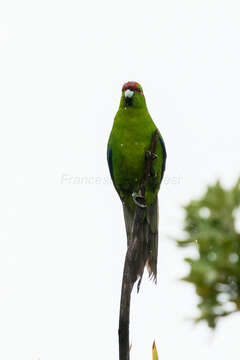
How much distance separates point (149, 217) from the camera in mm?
6734

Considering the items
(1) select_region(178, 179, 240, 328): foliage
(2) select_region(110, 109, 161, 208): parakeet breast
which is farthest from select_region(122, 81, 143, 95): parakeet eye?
(1) select_region(178, 179, 240, 328): foliage

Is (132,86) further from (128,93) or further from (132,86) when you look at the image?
(128,93)

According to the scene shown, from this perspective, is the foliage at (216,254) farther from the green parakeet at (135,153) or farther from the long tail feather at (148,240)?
the green parakeet at (135,153)

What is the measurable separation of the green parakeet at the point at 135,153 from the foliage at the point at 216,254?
18.1 feet

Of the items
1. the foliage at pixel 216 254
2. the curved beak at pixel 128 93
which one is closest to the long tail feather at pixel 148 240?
the curved beak at pixel 128 93

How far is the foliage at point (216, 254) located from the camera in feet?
2.72

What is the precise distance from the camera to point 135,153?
6.61 m

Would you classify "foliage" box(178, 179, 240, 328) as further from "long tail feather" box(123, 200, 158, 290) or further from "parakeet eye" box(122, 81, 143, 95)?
"parakeet eye" box(122, 81, 143, 95)

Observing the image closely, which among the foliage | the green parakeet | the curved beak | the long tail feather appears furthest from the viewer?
the curved beak

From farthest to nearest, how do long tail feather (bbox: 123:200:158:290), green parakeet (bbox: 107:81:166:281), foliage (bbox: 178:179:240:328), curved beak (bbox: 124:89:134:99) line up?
curved beak (bbox: 124:89:134:99), green parakeet (bbox: 107:81:166:281), long tail feather (bbox: 123:200:158:290), foliage (bbox: 178:179:240:328)

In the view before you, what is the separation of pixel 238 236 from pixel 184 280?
132 mm

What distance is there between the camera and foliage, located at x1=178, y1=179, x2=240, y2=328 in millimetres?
830

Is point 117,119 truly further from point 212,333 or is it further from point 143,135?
point 212,333

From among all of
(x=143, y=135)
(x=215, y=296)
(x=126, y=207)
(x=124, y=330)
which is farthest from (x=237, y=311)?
(x=126, y=207)
